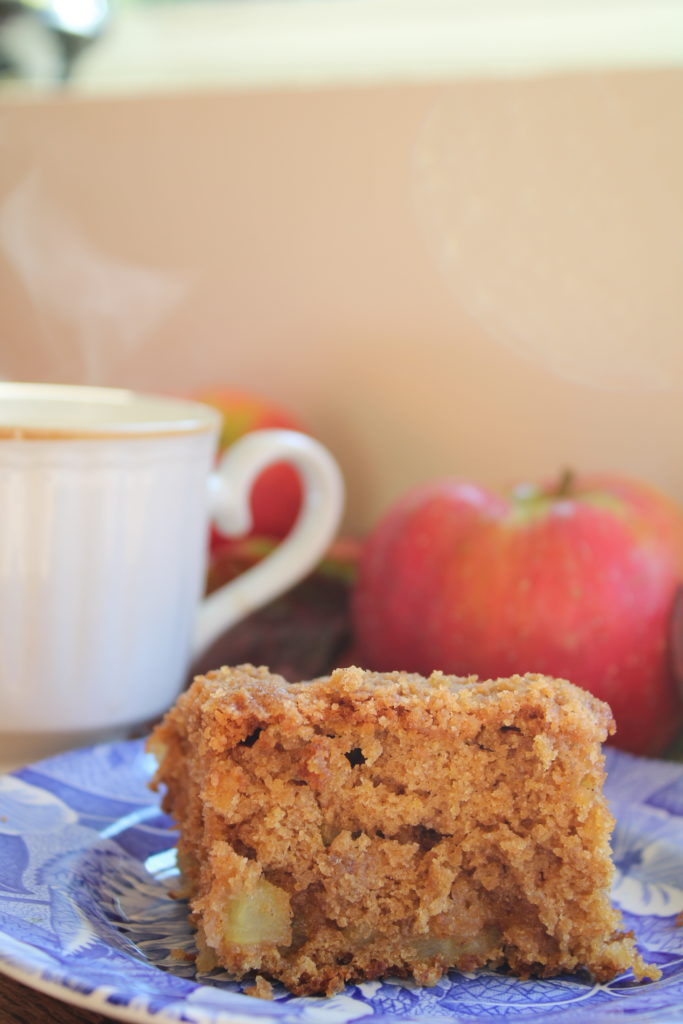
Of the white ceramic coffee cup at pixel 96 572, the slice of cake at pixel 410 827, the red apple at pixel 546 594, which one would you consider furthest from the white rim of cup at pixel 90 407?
the slice of cake at pixel 410 827

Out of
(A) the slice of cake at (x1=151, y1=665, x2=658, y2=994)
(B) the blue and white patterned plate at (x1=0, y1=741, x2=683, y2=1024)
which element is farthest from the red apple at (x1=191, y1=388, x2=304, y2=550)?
(A) the slice of cake at (x1=151, y1=665, x2=658, y2=994)

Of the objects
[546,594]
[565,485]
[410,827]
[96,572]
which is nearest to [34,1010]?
[410,827]

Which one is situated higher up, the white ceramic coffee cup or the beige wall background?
the beige wall background

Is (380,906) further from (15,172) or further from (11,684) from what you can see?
(15,172)

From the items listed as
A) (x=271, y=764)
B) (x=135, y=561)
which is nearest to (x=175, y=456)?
(x=135, y=561)

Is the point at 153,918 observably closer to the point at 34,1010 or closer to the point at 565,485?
the point at 34,1010

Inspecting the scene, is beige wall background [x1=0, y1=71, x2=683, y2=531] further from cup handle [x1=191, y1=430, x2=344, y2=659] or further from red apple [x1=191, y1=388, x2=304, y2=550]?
cup handle [x1=191, y1=430, x2=344, y2=659]

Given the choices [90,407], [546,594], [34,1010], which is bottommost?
[34,1010]
